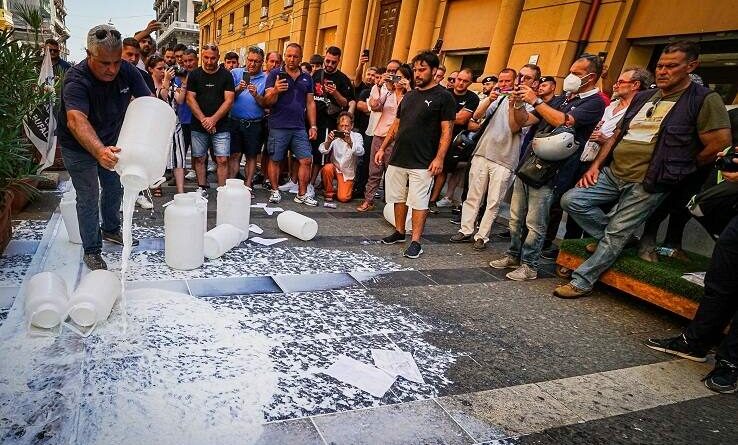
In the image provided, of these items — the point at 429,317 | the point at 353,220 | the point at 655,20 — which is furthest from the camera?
the point at 655,20

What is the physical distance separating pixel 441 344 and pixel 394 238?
6.35 ft

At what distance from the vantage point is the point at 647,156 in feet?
10.5

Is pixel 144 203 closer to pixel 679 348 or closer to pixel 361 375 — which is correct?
pixel 361 375

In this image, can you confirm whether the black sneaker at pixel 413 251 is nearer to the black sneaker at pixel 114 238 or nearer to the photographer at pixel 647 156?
the photographer at pixel 647 156

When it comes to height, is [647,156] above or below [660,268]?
above

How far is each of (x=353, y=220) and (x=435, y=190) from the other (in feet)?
5.64

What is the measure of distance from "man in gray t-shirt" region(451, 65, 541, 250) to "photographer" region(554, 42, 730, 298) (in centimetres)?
81

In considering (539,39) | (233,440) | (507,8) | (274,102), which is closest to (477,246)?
(274,102)

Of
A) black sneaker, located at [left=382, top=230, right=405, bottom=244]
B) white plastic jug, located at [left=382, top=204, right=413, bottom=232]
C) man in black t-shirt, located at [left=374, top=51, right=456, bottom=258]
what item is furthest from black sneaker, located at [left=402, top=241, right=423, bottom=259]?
white plastic jug, located at [left=382, top=204, right=413, bottom=232]

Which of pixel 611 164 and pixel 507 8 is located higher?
pixel 507 8

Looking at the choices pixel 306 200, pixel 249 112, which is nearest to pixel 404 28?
pixel 249 112

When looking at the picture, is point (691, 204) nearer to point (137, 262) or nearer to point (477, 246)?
point (477, 246)

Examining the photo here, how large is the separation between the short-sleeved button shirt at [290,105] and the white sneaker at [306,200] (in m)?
0.92

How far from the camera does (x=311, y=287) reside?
3104 millimetres
